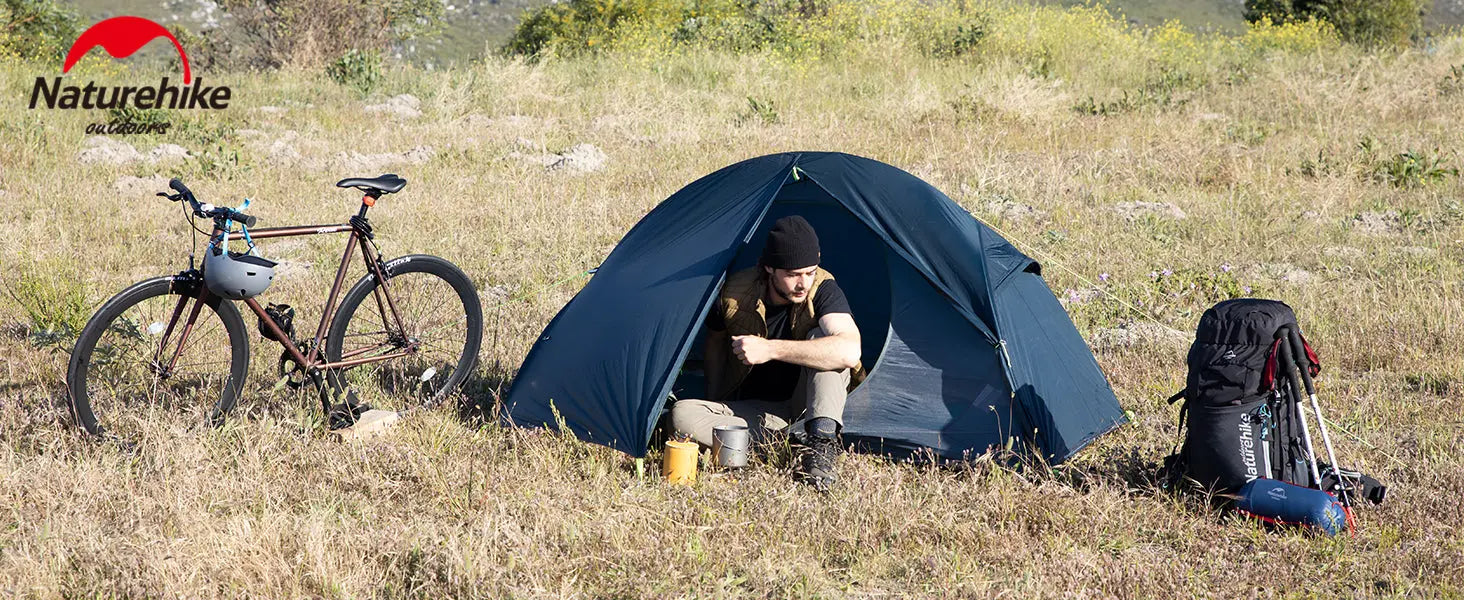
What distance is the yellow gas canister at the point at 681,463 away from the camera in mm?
4578

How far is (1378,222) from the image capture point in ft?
29.2

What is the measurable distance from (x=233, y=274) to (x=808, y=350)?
225cm

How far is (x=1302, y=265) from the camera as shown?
26.3ft

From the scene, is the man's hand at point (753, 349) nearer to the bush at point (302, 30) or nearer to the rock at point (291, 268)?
the rock at point (291, 268)

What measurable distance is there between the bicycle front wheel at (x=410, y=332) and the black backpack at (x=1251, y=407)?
331 cm

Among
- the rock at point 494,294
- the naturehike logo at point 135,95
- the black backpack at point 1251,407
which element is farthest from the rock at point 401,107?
the black backpack at point 1251,407

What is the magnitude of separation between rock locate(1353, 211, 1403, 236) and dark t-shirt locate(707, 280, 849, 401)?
5.59 meters

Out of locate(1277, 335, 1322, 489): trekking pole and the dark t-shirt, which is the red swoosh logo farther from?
locate(1277, 335, 1322, 489): trekking pole

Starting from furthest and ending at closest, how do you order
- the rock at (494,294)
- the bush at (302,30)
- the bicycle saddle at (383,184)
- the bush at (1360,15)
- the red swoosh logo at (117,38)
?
the bush at (1360,15) < the red swoosh logo at (117,38) < the bush at (302,30) < the rock at (494,294) < the bicycle saddle at (383,184)

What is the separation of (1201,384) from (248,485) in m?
3.49

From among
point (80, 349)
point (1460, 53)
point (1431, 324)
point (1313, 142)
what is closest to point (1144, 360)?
point (1431, 324)

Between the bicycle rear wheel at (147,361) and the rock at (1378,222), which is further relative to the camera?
the rock at (1378,222)

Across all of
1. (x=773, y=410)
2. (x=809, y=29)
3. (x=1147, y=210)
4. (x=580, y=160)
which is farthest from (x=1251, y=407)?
(x=809, y=29)

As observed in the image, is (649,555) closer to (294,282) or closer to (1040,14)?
(294,282)
